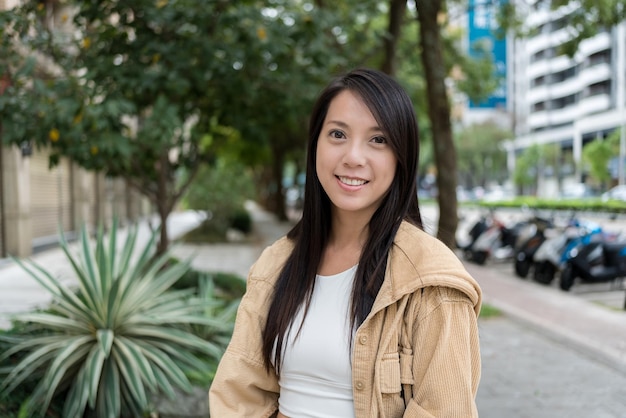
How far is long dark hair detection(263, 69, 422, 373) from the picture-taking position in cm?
172

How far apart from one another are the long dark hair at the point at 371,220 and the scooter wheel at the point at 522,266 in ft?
32.9

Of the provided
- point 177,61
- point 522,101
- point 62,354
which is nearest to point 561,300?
point 177,61

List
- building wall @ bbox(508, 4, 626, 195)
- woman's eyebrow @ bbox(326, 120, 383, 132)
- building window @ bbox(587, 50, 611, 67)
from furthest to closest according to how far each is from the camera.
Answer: building window @ bbox(587, 50, 611, 67), building wall @ bbox(508, 4, 626, 195), woman's eyebrow @ bbox(326, 120, 383, 132)

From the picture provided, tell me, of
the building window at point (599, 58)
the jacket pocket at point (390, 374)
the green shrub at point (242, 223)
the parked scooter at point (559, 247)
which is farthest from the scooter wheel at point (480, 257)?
the building window at point (599, 58)

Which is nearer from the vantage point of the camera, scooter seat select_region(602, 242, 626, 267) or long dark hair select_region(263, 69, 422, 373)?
long dark hair select_region(263, 69, 422, 373)

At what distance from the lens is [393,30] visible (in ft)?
29.2

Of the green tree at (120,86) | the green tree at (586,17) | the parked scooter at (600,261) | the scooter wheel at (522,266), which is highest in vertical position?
the green tree at (586,17)

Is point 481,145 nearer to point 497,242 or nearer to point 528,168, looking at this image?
point 528,168

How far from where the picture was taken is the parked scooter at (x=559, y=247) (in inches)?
391

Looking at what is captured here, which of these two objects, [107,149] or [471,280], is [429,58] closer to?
[107,149]

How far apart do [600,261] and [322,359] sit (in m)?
8.91

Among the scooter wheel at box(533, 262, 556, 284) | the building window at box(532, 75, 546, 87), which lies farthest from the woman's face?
the building window at box(532, 75, 546, 87)

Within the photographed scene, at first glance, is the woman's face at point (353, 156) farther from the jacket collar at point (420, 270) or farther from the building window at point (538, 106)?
the building window at point (538, 106)

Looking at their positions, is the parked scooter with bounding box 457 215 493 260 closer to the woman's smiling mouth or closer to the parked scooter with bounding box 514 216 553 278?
the parked scooter with bounding box 514 216 553 278
